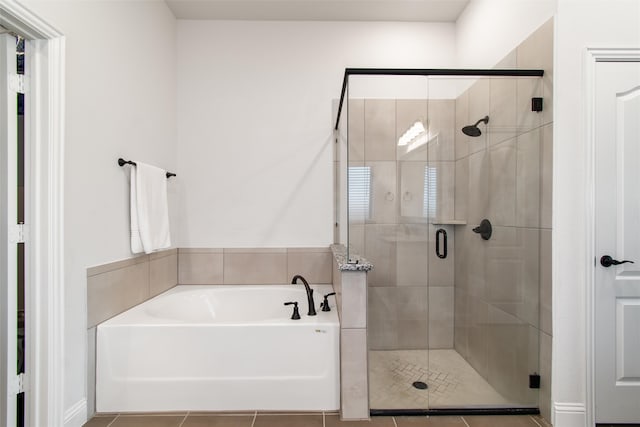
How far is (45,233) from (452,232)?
2.14 meters

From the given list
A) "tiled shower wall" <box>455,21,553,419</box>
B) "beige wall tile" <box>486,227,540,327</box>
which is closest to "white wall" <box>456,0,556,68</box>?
"tiled shower wall" <box>455,21,553,419</box>

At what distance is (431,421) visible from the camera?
1.73 meters

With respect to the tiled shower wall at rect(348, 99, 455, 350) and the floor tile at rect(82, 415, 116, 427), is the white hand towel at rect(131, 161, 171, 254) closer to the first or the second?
the floor tile at rect(82, 415, 116, 427)

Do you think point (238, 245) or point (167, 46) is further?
point (238, 245)

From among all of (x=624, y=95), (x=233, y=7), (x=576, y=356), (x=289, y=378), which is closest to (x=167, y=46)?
(x=233, y=7)

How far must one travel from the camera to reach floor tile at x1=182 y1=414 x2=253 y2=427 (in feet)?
5.51

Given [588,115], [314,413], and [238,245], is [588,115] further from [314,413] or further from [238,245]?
[238,245]

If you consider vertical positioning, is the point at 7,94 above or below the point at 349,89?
below

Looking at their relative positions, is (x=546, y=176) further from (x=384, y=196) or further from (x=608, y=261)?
(x=384, y=196)

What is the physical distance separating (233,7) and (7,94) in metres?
1.85

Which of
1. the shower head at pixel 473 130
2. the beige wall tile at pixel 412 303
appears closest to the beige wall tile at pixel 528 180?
the shower head at pixel 473 130

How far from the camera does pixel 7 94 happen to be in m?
1.42

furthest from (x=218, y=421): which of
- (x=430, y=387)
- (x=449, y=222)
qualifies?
(x=449, y=222)

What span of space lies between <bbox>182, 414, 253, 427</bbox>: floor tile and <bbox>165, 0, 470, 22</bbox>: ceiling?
2939 mm
